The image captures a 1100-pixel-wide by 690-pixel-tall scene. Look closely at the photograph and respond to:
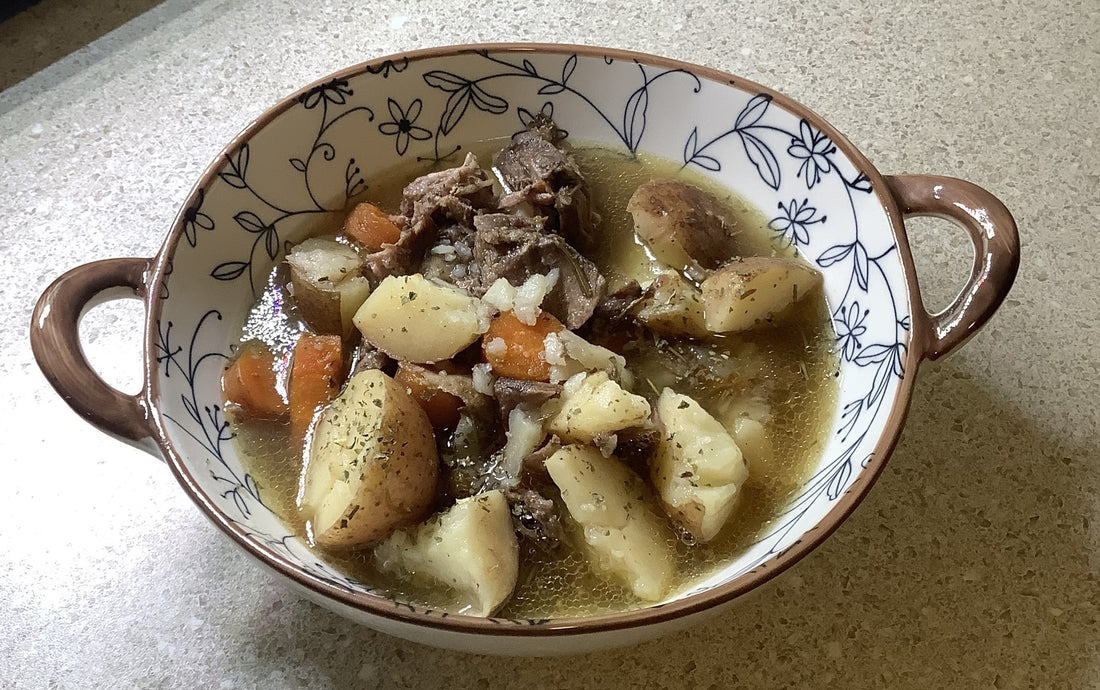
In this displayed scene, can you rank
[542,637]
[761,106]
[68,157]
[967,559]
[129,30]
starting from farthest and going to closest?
1. [129,30]
2. [68,157]
3. [761,106]
4. [967,559]
5. [542,637]

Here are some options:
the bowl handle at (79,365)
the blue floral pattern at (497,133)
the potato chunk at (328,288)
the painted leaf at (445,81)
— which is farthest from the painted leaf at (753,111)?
the bowl handle at (79,365)

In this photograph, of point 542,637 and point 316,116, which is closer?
point 542,637

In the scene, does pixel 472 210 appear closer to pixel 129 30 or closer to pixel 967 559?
pixel 967 559

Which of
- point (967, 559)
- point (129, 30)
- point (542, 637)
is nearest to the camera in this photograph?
point (542, 637)

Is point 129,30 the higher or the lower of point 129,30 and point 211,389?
the higher

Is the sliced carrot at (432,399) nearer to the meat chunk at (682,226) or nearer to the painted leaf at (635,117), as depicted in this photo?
the meat chunk at (682,226)

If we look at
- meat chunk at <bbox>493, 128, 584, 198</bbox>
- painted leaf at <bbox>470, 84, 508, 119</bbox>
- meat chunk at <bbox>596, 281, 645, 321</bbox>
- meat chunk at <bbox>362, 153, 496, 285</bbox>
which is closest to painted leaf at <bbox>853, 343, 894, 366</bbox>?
meat chunk at <bbox>596, 281, 645, 321</bbox>

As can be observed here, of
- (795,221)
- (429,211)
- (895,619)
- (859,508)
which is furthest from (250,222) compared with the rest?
(895,619)

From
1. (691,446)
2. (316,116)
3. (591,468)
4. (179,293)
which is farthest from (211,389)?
(691,446)
